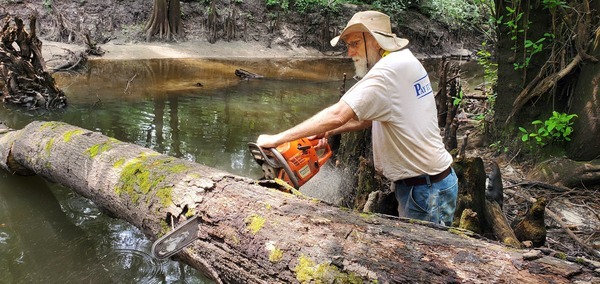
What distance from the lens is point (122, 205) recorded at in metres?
2.83

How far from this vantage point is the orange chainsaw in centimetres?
251

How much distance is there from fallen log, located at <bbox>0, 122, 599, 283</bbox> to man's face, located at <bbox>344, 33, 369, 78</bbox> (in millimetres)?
851

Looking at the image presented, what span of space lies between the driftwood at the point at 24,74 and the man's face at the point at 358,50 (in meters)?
6.80

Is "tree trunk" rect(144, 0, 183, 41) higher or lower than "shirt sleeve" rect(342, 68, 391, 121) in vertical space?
lower

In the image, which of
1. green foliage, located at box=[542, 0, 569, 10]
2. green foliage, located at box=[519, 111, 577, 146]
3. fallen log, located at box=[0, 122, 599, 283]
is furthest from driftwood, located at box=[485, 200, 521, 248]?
green foliage, located at box=[542, 0, 569, 10]

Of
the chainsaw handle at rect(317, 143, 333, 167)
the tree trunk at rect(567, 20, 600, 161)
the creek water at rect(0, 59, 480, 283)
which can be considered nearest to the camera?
the chainsaw handle at rect(317, 143, 333, 167)

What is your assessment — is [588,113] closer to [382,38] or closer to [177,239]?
[382,38]

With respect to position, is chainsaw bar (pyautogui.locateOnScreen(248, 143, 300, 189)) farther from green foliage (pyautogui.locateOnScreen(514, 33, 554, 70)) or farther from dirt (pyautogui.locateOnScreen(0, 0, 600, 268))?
dirt (pyautogui.locateOnScreen(0, 0, 600, 268))

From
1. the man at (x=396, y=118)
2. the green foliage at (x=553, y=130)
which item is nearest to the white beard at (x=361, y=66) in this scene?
the man at (x=396, y=118)

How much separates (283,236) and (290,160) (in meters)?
0.70

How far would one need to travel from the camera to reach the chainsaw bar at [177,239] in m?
1.95

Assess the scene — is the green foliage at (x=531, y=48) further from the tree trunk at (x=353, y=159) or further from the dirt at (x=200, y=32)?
→ the dirt at (x=200, y=32)

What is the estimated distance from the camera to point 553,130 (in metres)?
4.27

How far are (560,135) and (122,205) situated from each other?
420 cm
